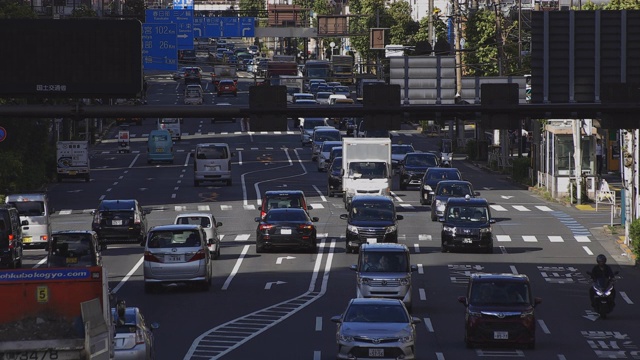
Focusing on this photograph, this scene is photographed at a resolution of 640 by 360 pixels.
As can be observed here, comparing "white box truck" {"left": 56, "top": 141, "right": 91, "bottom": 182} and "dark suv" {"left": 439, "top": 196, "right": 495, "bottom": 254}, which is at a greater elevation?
"white box truck" {"left": 56, "top": 141, "right": 91, "bottom": 182}

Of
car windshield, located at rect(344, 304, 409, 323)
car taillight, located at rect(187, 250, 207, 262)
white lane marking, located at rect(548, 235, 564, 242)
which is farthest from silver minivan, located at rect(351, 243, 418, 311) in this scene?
white lane marking, located at rect(548, 235, 564, 242)

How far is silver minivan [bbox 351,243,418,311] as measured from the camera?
122 feet

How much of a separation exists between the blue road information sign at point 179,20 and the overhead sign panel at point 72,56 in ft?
141

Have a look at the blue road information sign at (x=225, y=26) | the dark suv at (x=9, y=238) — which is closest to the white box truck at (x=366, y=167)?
the dark suv at (x=9, y=238)

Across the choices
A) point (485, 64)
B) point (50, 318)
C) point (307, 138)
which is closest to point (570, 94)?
point (50, 318)

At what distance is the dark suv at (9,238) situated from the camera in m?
44.3

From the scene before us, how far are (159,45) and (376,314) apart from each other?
57.6 meters

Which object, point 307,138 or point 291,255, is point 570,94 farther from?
point 307,138

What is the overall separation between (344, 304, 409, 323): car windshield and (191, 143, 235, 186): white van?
141 feet

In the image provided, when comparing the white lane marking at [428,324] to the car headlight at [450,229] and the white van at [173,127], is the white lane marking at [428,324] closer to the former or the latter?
the car headlight at [450,229]

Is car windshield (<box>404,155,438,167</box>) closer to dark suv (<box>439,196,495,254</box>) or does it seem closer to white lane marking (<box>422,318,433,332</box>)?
dark suv (<box>439,196,495,254</box>)

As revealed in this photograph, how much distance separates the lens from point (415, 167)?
72312mm

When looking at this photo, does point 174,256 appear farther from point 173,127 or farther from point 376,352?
point 173,127

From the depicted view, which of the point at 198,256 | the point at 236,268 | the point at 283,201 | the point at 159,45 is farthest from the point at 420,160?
the point at 198,256
